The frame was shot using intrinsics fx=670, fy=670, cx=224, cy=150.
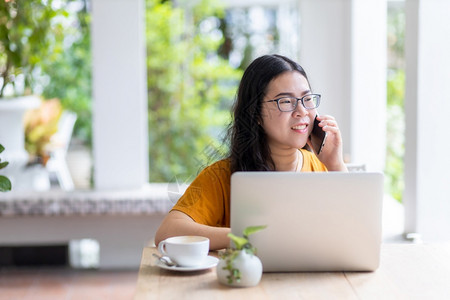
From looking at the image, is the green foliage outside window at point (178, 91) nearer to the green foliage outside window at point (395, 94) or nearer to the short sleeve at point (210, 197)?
the green foliage outside window at point (395, 94)

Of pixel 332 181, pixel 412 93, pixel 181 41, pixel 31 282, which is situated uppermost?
pixel 181 41

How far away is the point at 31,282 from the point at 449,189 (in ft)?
8.72

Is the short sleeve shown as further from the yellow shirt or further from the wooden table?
the wooden table

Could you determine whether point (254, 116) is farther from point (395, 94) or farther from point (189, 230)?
point (395, 94)

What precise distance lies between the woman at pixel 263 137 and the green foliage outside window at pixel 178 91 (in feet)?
13.6

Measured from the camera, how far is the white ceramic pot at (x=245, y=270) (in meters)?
1.47

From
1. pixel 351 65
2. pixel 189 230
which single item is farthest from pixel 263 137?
pixel 351 65

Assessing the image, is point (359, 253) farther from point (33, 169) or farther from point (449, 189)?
point (33, 169)

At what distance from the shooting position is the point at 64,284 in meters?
4.27


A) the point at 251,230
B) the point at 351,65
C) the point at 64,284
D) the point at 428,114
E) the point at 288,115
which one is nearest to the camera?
the point at 251,230

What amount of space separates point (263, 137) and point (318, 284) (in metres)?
0.67

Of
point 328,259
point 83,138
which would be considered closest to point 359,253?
point 328,259

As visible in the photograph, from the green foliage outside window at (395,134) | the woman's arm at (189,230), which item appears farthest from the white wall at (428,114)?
the green foliage outside window at (395,134)

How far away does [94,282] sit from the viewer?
430 cm
